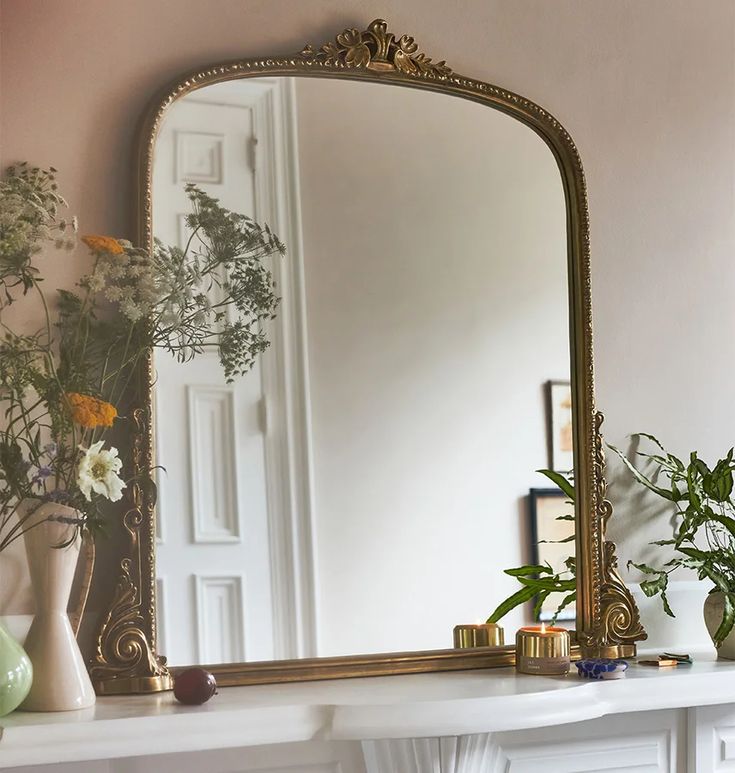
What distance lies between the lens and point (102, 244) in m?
1.84

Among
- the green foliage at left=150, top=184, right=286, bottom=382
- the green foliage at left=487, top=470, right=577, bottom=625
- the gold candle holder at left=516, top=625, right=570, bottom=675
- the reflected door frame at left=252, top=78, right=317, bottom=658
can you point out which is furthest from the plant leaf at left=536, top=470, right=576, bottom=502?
the green foliage at left=150, top=184, right=286, bottom=382

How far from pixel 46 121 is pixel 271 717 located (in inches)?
44.1

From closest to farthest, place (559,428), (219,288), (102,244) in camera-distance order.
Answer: (102,244) → (219,288) → (559,428)

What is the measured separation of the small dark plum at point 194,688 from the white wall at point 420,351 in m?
0.29

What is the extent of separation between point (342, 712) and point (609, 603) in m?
0.69

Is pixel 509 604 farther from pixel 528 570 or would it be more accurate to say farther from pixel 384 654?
pixel 384 654

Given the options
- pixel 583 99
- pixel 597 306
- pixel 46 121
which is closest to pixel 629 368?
pixel 597 306

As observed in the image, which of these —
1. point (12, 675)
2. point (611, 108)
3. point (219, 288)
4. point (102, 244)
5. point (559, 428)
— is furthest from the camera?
point (611, 108)

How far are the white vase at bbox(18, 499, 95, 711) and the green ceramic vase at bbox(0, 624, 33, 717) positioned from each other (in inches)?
1.7

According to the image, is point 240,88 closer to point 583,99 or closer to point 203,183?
point 203,183

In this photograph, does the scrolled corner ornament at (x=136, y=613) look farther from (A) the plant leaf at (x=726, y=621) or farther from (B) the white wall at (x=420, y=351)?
(A) the plant leaf at (x=726, y=621)

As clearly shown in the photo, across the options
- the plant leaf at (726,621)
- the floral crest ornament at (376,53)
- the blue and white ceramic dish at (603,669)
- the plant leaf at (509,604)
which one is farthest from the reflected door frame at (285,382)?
the plant leaf at (726,621)

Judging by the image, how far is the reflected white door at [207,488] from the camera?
1.90 meters

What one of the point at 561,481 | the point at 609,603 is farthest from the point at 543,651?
the point at 561,481
